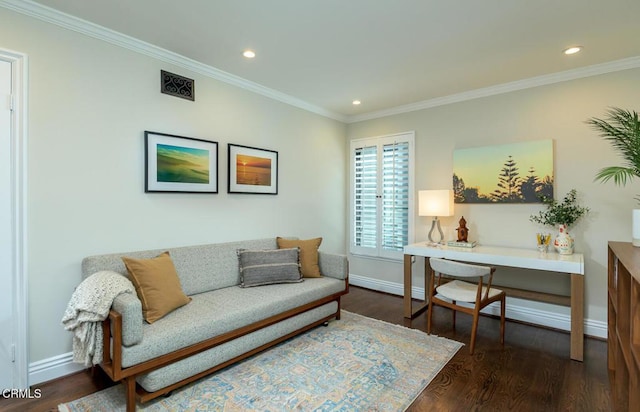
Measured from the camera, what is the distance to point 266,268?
305cm

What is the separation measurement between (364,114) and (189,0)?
2.99 metres

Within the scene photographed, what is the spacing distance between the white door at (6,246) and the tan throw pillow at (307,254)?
2.12 meters

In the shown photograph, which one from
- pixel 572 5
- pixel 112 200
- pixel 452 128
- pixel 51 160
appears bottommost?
pixel 112 200

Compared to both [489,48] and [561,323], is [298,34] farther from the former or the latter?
[561,323]

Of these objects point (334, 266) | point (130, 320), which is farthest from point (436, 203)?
A: point (130, 320)

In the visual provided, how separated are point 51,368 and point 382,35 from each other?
342 cm

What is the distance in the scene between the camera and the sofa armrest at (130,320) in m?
1.79

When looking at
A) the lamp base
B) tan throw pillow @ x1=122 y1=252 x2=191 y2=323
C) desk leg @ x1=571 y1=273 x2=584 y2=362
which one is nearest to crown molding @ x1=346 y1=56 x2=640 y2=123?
the lamp base

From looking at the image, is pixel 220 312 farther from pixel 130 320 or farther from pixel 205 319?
pixel 130 320

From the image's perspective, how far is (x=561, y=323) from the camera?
3.22 m

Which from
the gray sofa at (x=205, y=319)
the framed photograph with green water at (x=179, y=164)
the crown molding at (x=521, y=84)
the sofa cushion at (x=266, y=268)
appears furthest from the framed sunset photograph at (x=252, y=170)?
the crown molding at (x=521, y=84)

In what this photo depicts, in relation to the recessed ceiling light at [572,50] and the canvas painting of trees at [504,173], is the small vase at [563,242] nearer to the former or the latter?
the canvas painting of trees at [504,173]

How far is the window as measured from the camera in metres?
4.27

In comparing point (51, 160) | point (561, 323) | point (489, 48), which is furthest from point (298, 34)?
point (561, 323)
